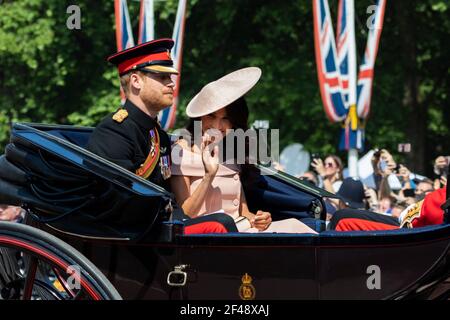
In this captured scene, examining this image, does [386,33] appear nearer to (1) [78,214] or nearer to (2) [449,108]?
(2) [449,108]

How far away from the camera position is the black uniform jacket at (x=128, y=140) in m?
4.25

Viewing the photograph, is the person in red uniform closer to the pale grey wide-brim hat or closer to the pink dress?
the pink dress

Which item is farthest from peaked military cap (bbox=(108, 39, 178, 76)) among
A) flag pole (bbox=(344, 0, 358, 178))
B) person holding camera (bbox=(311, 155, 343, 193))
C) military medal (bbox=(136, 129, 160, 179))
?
flag pole (bbox=(344, 0, 358, 178))

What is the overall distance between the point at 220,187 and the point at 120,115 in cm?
67

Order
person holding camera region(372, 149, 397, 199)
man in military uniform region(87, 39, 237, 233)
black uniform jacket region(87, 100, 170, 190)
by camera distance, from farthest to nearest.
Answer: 1. person holding camera region(372, 149, 397, 199)
2. man in military uniform region(87, 39, 237, 233)
3. black uniform jacket region(87, 100, 170, 190)

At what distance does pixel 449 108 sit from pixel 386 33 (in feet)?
6.52

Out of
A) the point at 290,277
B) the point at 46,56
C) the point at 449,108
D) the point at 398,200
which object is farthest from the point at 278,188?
the point at 449,108

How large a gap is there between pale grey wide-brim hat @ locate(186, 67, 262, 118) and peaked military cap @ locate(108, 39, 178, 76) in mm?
239

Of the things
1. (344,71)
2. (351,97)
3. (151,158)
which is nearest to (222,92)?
(151,158)

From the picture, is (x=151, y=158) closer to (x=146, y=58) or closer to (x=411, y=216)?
(x=146, y=58)

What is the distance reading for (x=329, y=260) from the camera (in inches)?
146

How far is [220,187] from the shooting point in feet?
15.8

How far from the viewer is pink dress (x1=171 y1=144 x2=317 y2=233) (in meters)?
4.71

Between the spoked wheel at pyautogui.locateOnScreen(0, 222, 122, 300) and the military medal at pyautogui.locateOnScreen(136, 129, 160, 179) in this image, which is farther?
the military medal at pyautogui.locateOnScreen(136, 129, 160, 179)
